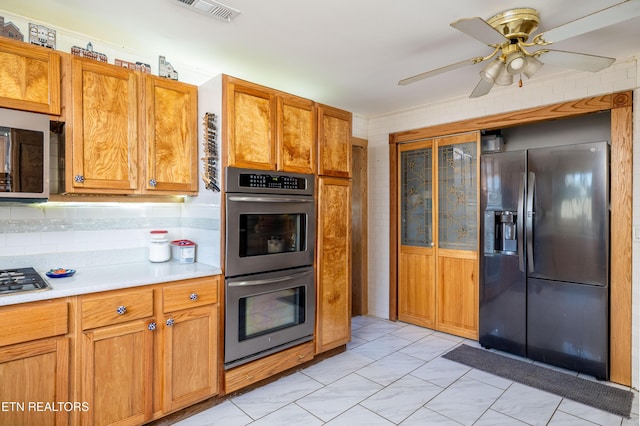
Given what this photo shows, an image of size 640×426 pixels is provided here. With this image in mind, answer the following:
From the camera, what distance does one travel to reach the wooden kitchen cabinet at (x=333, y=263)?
9.99 feet

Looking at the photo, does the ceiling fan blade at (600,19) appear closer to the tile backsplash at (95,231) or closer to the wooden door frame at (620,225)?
the wooden door frame at (620,225)

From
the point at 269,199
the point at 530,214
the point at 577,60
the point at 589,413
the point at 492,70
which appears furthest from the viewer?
Result: the point at 530,214

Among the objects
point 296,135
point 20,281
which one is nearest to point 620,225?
point 296,135

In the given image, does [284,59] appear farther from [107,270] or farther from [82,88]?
[107,270]

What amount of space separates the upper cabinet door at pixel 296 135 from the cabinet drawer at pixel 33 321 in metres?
1.62

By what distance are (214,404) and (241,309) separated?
0.65m

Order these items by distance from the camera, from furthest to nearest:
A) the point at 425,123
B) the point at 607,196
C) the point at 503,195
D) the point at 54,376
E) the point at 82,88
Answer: the point at 425,123 → the point at 503,195 → the point at 607,196 → the point at 82,88 → the point at 54,376

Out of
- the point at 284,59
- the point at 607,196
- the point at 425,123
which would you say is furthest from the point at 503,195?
→ the point at 284,59

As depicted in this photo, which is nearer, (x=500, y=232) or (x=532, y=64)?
(x=532, y=64)

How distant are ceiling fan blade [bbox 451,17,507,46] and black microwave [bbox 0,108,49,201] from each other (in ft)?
7.41

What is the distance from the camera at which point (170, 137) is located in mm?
2525

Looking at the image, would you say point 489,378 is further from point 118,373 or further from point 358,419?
point 118,373

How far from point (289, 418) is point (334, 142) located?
7.06 feet

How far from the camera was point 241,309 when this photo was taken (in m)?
2.52
